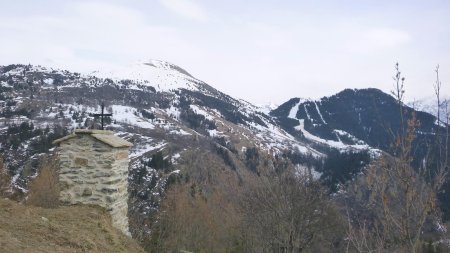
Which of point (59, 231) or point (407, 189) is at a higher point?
point (407, 189)

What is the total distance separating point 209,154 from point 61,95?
103 metres

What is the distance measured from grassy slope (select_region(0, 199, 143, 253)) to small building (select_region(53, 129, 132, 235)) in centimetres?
32

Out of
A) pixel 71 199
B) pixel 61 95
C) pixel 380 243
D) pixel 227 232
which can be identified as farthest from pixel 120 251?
pixel 61 95

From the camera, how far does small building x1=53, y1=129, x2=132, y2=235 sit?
30.9 feet

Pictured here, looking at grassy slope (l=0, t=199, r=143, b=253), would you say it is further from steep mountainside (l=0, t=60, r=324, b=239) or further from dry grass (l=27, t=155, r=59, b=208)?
steep mountainside (l=0, t=60, r=324, b=239)

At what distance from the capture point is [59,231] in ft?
24.4

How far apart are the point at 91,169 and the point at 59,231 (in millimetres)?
2232

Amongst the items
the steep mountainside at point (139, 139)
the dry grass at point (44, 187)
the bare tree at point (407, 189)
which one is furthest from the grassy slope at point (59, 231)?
the steep mountainside at point (139, 139)

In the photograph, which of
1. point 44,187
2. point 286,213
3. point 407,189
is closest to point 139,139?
point 44,187

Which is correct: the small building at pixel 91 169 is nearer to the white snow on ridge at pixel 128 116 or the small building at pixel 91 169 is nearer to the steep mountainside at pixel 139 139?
the steep mountainside at pixel 139 139

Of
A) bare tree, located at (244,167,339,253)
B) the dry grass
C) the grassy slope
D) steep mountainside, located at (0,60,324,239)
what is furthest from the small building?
steep mountainside, located at (0,60,324,239)

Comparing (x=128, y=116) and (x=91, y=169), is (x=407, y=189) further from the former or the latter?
(x=128, y=116)

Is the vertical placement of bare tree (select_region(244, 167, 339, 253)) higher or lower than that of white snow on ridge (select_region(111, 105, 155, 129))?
lower

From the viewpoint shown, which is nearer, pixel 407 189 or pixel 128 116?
pixel 407 189
